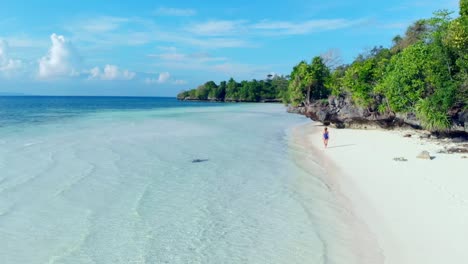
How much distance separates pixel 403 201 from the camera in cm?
991

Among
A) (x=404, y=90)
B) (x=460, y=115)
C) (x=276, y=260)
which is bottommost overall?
(x=276, y=260)

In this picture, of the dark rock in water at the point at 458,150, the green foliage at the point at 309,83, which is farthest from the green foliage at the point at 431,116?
the green foliage at the point at 309,83

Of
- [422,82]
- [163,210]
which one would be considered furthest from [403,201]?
[422,82]

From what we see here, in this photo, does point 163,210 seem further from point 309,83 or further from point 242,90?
point 242,90

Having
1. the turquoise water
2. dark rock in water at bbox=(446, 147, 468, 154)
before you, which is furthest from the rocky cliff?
the turquoise water

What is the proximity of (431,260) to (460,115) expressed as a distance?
1599cm

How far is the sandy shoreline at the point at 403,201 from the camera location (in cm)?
695

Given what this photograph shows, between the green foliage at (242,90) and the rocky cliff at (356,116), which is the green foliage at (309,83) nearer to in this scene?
the rocky cliff at (356,116)

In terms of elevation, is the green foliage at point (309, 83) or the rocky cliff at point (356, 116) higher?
the green foliage at point (309, 83)

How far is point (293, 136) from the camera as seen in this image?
27094 mm

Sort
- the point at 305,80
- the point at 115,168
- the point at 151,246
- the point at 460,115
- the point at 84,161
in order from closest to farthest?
the point at 151,246, the point at 115,168, the point at 84,161, the point at 460,115, the point at 305,80

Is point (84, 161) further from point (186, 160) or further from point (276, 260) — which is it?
point (276, 260)

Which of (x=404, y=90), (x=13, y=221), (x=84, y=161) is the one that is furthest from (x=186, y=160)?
(x=404, y=90)

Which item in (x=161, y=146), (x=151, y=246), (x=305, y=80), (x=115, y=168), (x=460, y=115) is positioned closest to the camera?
(x=151, y=246)
